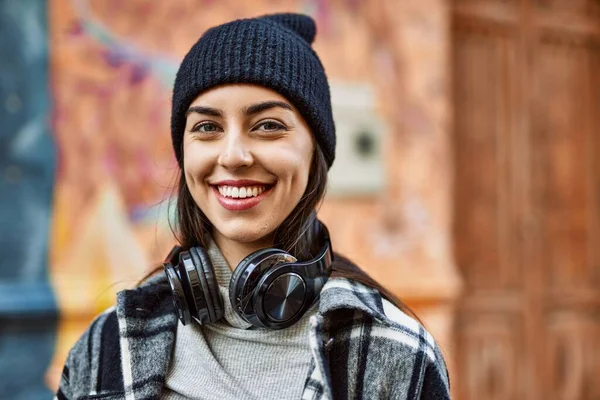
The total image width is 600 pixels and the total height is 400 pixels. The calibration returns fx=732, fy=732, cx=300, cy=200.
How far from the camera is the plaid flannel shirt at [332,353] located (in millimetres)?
1455

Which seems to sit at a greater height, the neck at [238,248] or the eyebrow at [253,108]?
the eyebrow at [253,108]

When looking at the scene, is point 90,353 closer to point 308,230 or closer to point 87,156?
point 308,230

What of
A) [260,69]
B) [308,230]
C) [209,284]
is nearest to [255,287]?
[209,284]

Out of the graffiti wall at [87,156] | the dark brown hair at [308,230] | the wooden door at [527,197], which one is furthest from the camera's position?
the wooden door at [527,197]

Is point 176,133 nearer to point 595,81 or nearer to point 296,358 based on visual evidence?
point 296,358

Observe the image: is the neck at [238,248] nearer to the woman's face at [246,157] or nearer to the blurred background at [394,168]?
the woman's face at [246,157]

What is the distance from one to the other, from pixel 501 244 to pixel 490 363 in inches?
30.3

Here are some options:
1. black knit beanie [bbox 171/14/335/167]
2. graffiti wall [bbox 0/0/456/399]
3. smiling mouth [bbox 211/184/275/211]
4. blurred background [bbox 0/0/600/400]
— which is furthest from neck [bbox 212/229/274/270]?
graffiti wall [bbox 0/0/456/399]

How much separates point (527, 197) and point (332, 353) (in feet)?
12.1

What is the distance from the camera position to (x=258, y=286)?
4.83 feet

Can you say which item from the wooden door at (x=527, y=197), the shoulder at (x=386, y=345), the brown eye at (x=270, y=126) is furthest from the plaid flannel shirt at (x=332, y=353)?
the wooden door at (x=527, y=197)

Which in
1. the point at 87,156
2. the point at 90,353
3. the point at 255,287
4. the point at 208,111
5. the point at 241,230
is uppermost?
the point at 87,156

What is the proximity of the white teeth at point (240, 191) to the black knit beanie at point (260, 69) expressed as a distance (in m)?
0.20

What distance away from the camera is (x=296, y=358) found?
1532 mm
